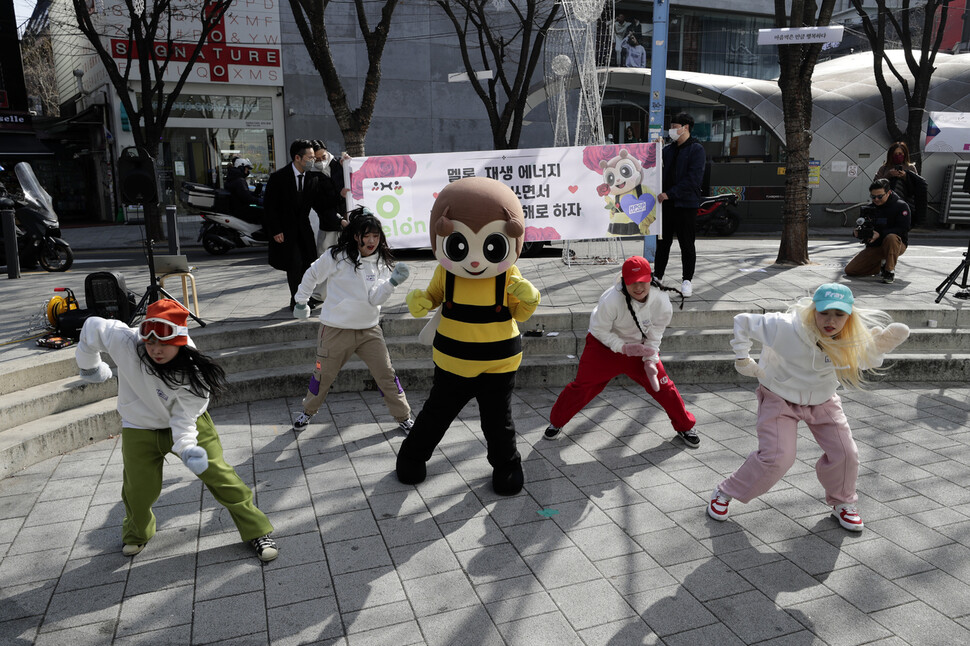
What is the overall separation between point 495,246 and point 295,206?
3860 millimetres

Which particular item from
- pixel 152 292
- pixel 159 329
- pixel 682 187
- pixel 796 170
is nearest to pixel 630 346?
pixel 159 329

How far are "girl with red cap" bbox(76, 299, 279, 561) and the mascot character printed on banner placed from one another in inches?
215

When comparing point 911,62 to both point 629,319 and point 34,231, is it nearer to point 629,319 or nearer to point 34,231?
point 629,319

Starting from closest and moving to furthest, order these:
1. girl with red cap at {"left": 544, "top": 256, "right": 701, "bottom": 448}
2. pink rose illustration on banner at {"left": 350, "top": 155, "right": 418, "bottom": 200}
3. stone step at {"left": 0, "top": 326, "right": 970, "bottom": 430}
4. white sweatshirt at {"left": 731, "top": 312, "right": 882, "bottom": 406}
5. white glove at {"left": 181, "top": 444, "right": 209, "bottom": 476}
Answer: white glove at {"left": 181, "top": 444, "right": 209, "bottom": 476} → white sweatshirt at {"left": 731, "top": 312, "right": 882, "bottom": 406} → girl with red cap at {"left": 544, "top": 256, "right": 701, "bottom": 448} → stone step at {"left": 0, "top": 326, "right": 970, "bottom": 430} → pink rose illustration on banner at {"left": 350, "top": 155, "right": 418, "bottom": 200}

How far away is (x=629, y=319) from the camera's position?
5027 mm

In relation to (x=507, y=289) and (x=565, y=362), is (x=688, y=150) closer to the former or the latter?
(x=565, y=362)

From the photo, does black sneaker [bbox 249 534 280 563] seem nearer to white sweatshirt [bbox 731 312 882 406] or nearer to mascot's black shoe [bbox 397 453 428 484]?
mascot's black shoe [bbox 397 453 428 484]

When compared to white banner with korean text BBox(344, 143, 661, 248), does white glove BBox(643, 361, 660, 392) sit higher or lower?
lower

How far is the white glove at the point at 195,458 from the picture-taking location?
345cm

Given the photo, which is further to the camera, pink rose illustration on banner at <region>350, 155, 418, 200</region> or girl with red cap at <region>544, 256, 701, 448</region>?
pink rose illustration on banner at <region>350, 155, 418, 200</region>

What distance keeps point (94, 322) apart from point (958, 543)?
483 cm

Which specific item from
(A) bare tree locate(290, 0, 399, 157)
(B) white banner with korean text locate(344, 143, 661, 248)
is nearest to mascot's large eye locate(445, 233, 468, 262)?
(B) white banner with korean text locate(344, 143, 661, 248)

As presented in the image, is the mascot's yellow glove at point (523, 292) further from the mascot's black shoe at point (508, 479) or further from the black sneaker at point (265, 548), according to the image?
the black sneaker at point (265, 548)

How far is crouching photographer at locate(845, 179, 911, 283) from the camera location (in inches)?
352
